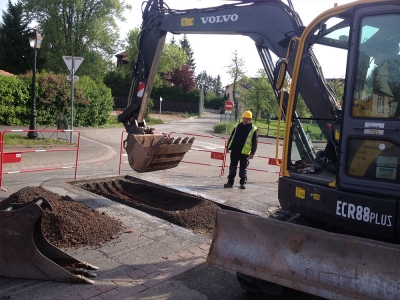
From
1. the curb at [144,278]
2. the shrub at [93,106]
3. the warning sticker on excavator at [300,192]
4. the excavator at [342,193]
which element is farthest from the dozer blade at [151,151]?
the shrub at [93,106]

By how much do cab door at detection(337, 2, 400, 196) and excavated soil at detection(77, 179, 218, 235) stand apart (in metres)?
3.48

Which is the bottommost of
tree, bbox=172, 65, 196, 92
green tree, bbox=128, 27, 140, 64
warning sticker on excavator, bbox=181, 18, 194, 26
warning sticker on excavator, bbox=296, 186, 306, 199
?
warning sticker on excavator, bbox=296, 186, 306, 199

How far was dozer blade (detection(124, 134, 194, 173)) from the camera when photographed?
7074 millimetres

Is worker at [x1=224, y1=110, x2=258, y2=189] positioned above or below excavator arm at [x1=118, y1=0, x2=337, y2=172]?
below

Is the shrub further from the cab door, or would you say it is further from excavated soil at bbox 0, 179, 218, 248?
the cab door

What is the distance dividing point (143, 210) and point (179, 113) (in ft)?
162

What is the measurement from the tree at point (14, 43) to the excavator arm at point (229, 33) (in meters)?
38.3

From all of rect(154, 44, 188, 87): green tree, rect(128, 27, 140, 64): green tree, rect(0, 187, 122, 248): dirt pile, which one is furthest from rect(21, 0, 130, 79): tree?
rect(0, 187, 122, 248): dirt pile

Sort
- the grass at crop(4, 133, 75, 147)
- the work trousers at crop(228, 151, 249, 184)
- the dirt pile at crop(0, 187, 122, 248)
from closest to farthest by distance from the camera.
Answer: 1. the dirt pile at crop(0, 187, 122, 248)
2. the work trousers at crop(228, 151, 249, 184)
3. the grass at crop(4, 133, 75, 147)

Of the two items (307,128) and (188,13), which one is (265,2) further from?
(307,128)

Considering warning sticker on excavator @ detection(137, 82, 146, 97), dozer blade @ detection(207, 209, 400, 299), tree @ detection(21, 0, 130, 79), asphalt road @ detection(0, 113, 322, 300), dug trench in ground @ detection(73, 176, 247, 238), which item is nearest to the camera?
dozer blade @ detection(207, 209, 400, 299)

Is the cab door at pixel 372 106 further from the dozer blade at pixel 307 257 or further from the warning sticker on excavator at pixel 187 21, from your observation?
the warning sticker on excavator at pixel 187 21

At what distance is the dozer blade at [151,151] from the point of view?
7074 mm

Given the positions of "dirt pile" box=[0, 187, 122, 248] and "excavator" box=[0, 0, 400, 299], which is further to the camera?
"dirt pile" box=[0, 187, 122, 248]
